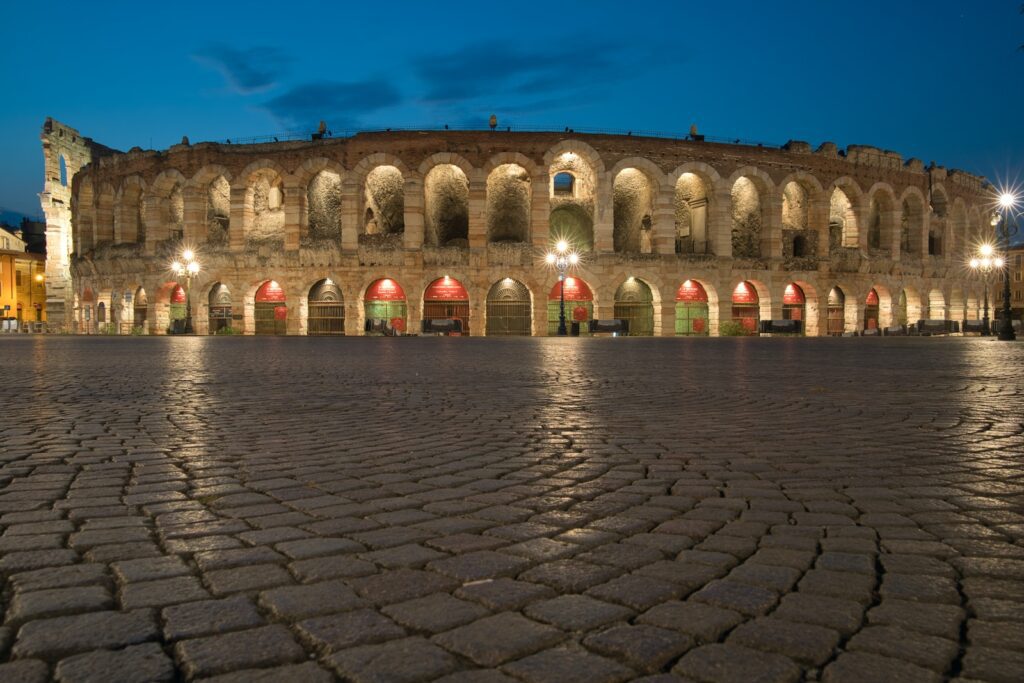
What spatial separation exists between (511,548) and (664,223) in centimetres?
3663

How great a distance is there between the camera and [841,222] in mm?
43125

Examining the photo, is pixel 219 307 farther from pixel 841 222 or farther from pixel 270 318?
pixel 841 222

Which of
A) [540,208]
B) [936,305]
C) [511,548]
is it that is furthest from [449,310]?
[511,548]

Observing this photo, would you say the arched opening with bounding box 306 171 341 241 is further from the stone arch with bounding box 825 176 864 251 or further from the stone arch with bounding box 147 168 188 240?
the stone arch with bounding box 825 176 864 251

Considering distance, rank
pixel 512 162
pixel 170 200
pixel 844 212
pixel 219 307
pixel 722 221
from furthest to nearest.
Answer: pixel 844 212, pixel 170 200, pixel 219 307, pixel 722 221, pixel 512 162

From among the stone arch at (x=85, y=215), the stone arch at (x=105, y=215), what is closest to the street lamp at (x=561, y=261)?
the stone arch at (x=105, y=215)

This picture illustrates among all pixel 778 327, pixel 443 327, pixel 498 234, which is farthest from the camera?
pixel 498 234

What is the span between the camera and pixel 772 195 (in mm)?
38844

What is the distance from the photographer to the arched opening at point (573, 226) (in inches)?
1537

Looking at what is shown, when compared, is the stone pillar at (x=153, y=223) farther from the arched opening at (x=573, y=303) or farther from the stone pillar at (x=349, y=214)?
the arched opening at (x=573, y=303)

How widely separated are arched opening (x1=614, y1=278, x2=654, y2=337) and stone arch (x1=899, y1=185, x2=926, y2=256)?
18395mm

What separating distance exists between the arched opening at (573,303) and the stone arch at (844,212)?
15.9 metres

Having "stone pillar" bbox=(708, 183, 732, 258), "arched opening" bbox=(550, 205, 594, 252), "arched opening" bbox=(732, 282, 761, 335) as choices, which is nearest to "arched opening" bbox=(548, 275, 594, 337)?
"arched opening" bbox=(550, 205, 594, 252)

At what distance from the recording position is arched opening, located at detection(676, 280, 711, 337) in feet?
125
